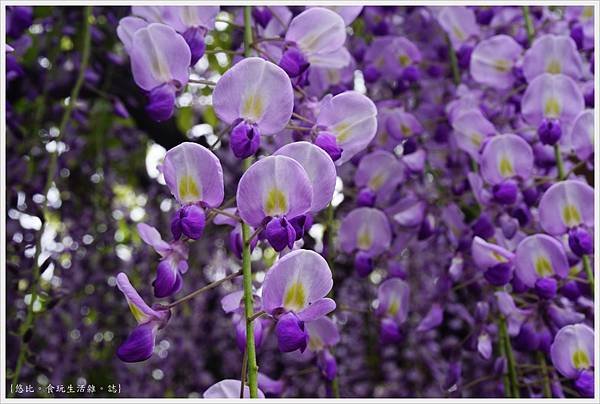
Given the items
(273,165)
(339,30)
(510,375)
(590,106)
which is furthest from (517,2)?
(273,165)

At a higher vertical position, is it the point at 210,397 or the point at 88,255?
the point at 210,397

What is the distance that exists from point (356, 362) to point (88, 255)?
1.27m

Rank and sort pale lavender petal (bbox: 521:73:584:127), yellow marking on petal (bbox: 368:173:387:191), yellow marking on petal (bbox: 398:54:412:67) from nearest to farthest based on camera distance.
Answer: pale lavender petal (bbox: 521:73:584:127) → yellow marking on petal (bbox: 368:173:387:191) → yellow marking on petal (bbox: 398:54:412:67)

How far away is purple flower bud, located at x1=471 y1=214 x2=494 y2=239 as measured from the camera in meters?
1.43

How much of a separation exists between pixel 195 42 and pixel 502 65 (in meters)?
0.73

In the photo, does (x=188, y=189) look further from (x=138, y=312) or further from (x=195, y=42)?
(x=195, y=42)

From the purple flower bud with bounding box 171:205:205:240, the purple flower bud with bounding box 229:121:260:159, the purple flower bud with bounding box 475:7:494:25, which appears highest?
the purple flower bud with bounding box 229:121:260:159

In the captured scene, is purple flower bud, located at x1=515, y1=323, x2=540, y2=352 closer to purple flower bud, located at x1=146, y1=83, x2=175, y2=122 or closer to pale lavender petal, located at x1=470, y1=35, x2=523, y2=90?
pale lavender petal, located at x1=470, y1=35, x2=523, y2=90

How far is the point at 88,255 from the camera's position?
2.45 meters

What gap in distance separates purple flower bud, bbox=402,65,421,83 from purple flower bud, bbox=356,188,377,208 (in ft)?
1.09

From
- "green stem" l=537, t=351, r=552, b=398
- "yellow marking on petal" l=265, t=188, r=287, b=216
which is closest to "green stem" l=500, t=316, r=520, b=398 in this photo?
"green stem" l=537, t=351, r=552, b=398

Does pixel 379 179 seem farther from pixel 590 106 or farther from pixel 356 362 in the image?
pixel 356 362

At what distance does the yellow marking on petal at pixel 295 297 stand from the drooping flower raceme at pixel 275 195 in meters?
0.05

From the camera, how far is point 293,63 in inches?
44.3
